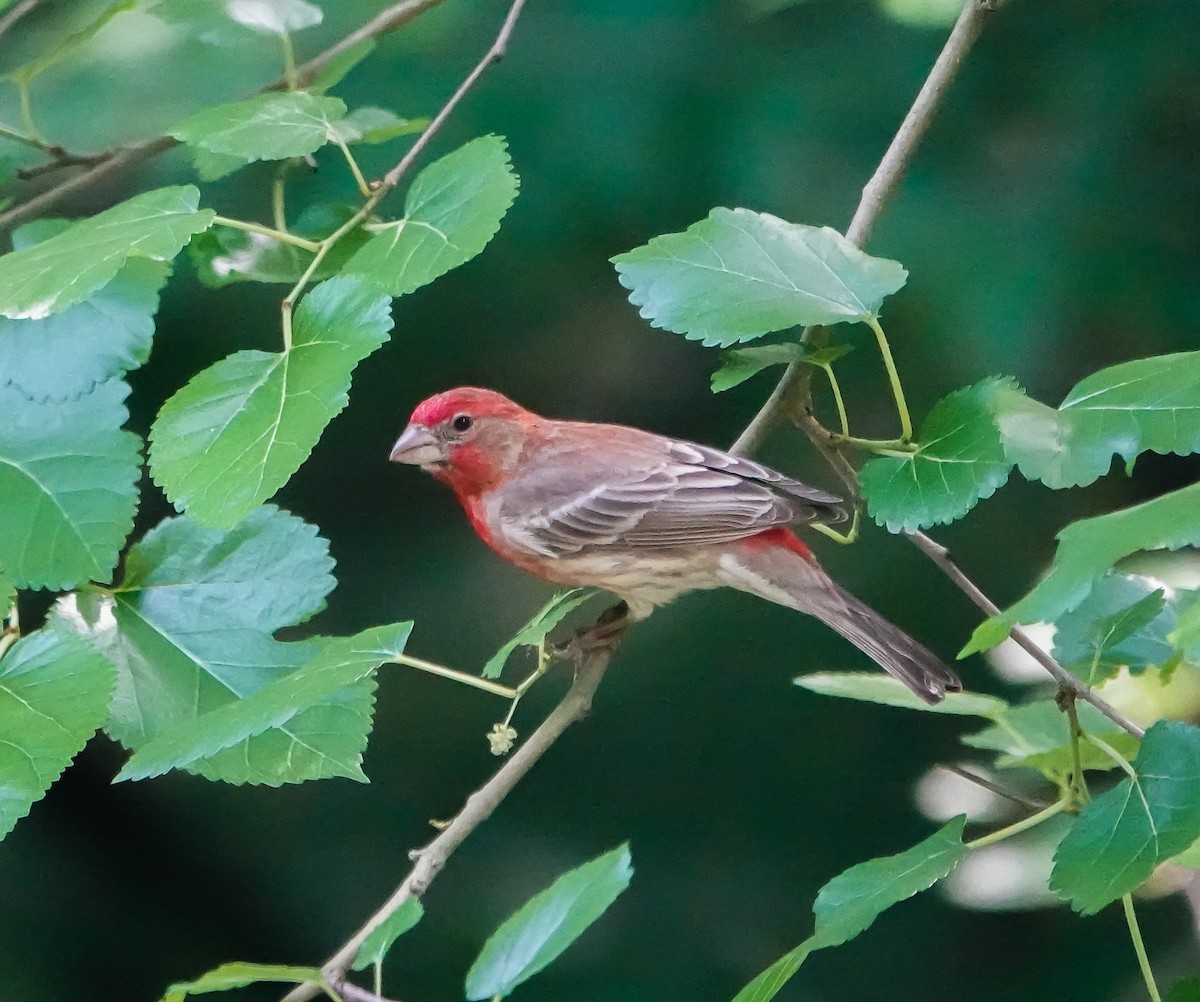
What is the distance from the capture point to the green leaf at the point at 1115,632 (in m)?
1.21

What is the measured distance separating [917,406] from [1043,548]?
370 mm

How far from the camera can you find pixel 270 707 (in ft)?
2.95

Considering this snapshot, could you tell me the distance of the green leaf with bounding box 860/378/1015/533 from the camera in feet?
3.28

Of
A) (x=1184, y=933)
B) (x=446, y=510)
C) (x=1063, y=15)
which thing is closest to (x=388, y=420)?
(x=446, y=510)

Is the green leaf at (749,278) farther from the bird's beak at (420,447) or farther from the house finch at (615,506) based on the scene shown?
the bird's beak at (420,447)

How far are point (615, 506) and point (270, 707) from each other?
91cm

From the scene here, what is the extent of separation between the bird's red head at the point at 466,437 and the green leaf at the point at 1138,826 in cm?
101

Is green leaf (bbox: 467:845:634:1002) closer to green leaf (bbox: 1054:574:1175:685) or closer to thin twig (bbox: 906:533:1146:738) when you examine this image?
thin twig (bbox: 906:533:1146:738)

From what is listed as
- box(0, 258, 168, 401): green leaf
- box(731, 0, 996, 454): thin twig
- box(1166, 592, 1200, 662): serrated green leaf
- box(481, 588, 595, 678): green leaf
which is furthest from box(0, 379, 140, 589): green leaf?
box(1166, 592, 1200, 662): serrated green leaf

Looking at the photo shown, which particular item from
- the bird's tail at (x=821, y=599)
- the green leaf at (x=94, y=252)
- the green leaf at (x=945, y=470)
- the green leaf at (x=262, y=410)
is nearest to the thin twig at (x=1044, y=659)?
the green leaf at (x=945, y=470)

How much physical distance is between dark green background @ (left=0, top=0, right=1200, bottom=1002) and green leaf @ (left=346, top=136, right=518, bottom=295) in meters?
1.02

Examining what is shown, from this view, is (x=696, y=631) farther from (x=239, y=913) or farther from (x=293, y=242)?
(x=293, y=242)

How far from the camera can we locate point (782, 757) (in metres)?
2.28

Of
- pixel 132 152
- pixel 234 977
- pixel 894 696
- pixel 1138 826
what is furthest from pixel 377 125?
pixel 1138 826
